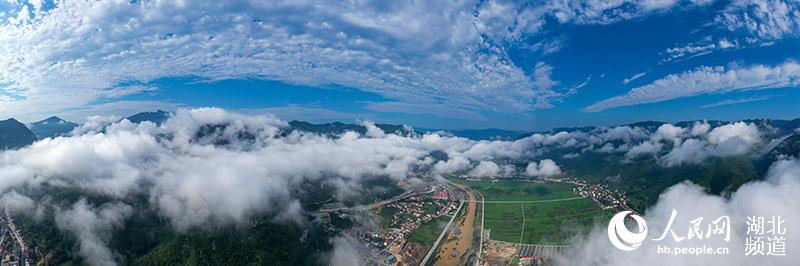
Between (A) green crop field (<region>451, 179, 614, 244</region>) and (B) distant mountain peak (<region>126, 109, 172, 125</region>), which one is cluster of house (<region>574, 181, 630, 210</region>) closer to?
(A) green crop field (<region>451, 179, 614, 244</region>)

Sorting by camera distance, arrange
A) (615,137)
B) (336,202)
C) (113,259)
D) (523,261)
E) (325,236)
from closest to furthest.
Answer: (113,259)
(523,261)
(325,236)
(336,202)
(615,137)

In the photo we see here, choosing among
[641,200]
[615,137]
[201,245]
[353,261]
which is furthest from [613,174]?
[201,245]

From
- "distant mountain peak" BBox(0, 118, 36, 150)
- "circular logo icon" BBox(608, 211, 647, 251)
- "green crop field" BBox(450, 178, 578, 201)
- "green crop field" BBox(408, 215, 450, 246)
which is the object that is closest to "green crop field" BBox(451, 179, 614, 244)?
"green crop field" BBox(450, 178, 578, 201)

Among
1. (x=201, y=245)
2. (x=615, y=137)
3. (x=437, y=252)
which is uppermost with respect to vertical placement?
(x=615, y=137)

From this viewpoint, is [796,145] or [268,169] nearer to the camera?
[796,145]

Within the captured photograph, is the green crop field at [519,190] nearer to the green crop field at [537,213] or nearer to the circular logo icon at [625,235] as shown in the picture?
the green crop field at [537,213]

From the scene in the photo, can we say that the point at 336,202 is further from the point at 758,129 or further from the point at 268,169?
the point at 758,129

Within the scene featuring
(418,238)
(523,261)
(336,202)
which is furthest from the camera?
(336,202)
